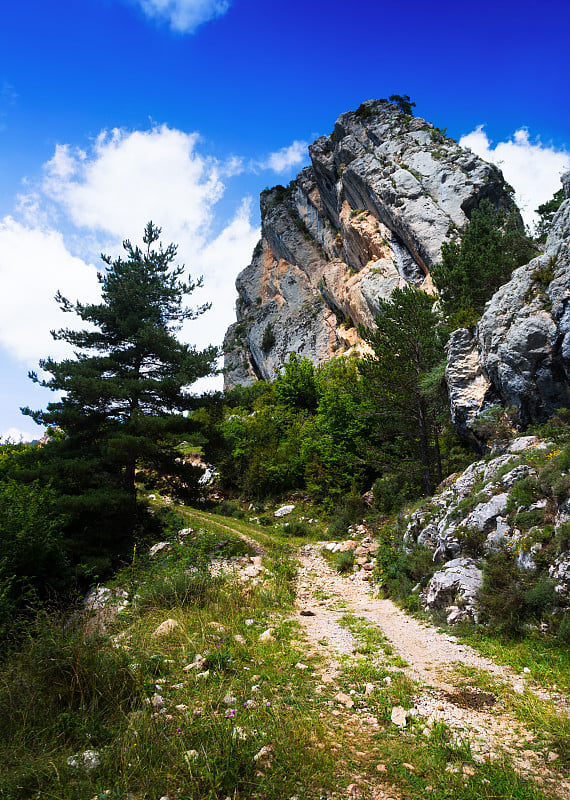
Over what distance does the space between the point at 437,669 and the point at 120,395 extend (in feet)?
43.3

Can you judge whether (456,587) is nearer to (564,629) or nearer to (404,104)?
(564,629)

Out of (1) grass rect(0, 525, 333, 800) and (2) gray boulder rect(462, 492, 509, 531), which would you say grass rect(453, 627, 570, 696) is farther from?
(1) grass rect(0, 525, 333, 800)

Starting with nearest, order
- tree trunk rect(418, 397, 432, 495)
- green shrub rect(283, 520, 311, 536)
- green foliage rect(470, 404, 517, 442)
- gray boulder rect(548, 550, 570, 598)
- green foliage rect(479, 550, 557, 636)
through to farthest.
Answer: gray boulder rect(548, 550, 570, 598) → green foliage rect(479, 550, 557, 636) → green foliage rect(470, 404, 517, 442) → tree trunk rect(418, 397, 432, 495) → green shrub rect(283, 520, 311, 536)

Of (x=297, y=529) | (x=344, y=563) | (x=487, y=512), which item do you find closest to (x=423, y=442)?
(x=344, y=563)

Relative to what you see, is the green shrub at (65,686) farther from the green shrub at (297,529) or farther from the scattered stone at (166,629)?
the green shrub at (297,529)

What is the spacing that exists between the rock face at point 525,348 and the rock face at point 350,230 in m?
17.5

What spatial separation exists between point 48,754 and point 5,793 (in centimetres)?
43

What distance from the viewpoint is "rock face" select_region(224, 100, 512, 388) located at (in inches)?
1433

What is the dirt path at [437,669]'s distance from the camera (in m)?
3.67

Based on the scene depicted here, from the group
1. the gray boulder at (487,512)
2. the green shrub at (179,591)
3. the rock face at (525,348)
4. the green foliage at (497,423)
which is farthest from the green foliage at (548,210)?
the green shrub at (179,591)

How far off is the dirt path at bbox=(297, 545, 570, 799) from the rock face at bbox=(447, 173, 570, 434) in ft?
26.0

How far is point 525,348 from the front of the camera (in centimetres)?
1214

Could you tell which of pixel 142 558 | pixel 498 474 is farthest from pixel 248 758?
pixel 142 558

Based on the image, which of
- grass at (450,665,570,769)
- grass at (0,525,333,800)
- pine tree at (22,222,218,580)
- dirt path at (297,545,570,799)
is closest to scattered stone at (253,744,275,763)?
grass at (0,525,333,800)
